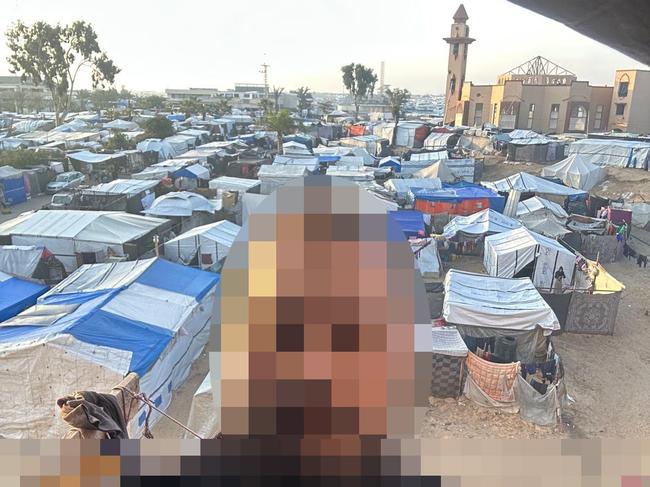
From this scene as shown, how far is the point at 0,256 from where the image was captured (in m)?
11.3

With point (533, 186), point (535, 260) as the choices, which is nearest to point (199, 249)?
point (535, 260)

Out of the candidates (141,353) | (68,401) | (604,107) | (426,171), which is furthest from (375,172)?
(604,107)

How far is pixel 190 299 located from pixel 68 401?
24.0ft

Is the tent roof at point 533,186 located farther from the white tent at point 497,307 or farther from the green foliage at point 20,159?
the green foliage at point 20,159

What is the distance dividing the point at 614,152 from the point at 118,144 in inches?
1195

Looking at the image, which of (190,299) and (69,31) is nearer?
(190,299)

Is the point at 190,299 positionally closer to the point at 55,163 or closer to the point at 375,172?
the point at 375,172

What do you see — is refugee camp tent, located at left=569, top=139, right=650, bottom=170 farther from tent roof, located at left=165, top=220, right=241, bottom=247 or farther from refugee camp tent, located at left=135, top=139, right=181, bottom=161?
refugee camp tent, located at left=135, top=139, right=181, bottom=161

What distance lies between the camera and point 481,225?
15.2 metres

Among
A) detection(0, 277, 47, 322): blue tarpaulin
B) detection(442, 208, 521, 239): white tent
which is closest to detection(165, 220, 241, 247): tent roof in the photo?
detection(0, 277, 47, 322): blue tarpaulin

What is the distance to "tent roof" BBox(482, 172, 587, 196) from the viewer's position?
19953 mm

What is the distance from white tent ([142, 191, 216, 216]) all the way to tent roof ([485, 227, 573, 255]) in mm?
9428

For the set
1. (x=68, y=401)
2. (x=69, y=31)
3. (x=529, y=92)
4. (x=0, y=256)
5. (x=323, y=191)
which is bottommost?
(x=0, y=256)

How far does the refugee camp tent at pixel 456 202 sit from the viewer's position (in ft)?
59.3
